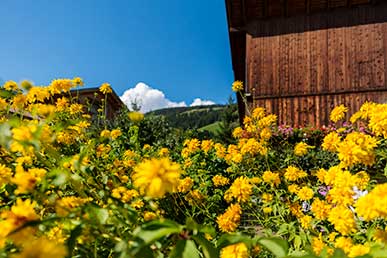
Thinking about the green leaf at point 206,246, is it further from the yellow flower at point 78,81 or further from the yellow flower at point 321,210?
the yellow flower at point 78,81

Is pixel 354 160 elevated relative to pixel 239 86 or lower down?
lower down

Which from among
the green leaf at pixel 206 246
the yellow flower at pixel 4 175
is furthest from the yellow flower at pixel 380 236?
the yellow flower at pixel 4 175

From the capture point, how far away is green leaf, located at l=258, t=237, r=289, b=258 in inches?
27.1

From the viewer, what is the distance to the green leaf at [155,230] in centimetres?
63

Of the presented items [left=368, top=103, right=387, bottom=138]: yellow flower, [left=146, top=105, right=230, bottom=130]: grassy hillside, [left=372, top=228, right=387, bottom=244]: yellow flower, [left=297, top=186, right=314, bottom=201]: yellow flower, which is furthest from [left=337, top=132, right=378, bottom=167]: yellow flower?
[left=146, top=105, right=230, bottom=130]: grassy hillside

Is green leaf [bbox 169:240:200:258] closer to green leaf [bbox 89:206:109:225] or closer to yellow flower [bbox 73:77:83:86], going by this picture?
green leaf [bbox 89:206:109:225]

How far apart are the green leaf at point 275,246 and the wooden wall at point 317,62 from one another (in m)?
8.54

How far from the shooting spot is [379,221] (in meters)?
1.52

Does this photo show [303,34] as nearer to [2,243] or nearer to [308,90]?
[308,90]

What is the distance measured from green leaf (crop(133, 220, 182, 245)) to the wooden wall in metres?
8.63

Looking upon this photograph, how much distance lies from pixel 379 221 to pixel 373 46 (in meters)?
8.67

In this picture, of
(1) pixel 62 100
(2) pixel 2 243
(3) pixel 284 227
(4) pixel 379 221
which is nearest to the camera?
(2) pixel 2 243

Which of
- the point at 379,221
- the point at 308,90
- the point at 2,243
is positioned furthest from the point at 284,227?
the point at 308,90

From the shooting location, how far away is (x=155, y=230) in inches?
25.5
